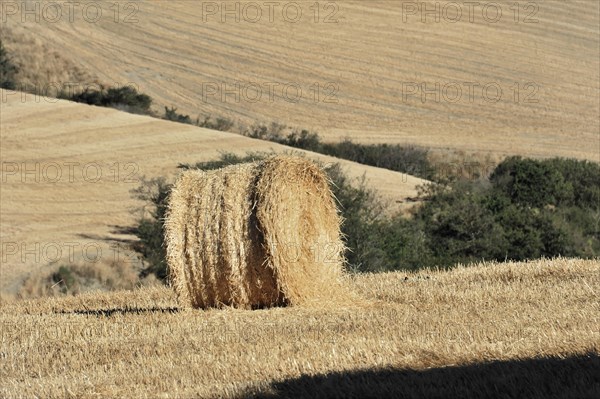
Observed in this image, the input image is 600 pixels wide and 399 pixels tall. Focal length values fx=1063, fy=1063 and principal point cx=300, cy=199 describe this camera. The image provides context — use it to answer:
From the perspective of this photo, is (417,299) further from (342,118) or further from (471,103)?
(471,103)

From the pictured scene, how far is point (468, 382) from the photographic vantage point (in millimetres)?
6688

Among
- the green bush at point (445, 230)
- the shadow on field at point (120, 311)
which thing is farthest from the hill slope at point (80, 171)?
the shadow on field at point (120, 311)

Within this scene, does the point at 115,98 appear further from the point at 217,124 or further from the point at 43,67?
the point at 43,67

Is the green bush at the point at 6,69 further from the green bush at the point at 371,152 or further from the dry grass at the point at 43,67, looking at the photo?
the green bush at the point at 371,152

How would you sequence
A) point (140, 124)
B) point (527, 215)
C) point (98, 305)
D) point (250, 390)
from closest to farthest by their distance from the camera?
point (250, 390) < point (98, 305) < point (527, 215) < point (140, 124)

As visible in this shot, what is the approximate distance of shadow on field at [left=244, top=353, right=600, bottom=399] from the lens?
6410 mm

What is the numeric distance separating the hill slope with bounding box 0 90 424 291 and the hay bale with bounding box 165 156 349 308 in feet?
39.4

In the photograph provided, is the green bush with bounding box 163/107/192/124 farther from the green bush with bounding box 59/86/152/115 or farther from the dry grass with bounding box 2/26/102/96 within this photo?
the dry grass with bounding box 2/26/102/96

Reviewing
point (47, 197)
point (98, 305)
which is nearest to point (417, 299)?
point (98, 305)

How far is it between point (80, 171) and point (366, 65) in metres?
23.7

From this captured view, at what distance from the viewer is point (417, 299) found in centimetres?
1142

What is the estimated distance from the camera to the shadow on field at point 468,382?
6.41 metres

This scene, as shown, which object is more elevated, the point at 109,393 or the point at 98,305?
the point at 109,393

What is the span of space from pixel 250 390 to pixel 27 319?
217 inches
